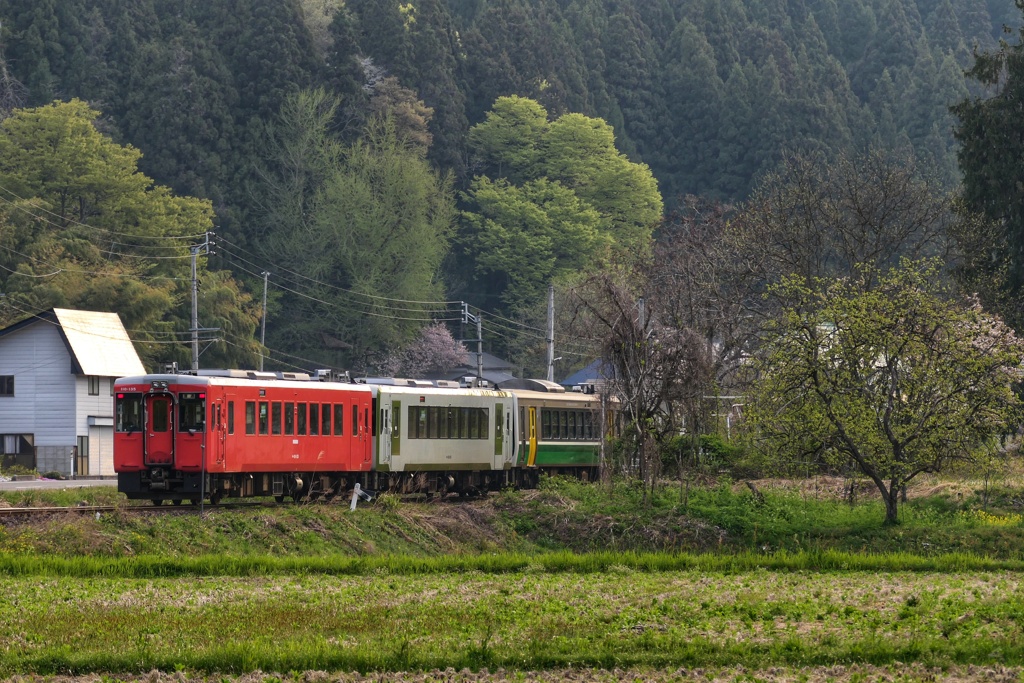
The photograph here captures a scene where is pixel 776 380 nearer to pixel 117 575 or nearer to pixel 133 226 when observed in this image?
pixel 117 575

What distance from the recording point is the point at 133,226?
7894 centimetres

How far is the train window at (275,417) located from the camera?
3428 cm

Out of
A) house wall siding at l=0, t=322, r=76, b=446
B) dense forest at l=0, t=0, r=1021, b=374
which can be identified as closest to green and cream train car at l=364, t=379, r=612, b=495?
house wall siding at l=0, t=322, r=76, b=446

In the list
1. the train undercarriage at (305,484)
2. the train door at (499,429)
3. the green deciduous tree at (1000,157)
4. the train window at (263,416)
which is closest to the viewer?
the train undercarriage at (305,484)

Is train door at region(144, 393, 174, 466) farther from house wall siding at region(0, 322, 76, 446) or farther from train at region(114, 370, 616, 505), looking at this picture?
house wall siding at region(0, 322, 76, 446)

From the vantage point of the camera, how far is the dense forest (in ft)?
305

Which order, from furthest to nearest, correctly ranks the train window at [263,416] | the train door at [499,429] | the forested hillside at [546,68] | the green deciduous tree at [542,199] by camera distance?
1. the green deciduous tree at [542,199]
2. the forested hillside at [546,68]
3. the train door at [499,429]
4. the train window at [263,416]

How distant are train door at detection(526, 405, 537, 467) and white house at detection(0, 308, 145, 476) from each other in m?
20.6

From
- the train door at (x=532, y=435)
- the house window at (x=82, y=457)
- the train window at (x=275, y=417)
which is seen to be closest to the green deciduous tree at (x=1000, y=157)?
the train door at (x=532, y=435)

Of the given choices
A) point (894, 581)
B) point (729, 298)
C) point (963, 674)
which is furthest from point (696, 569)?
point (729, 298)

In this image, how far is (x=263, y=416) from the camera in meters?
34.0

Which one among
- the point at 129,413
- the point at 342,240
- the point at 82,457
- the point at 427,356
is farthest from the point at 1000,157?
the point at 342,240

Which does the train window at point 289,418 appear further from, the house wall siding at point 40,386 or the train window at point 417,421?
the house wall siding at point 40,386

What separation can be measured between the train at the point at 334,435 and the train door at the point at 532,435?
4 cm
